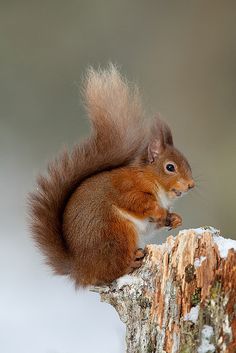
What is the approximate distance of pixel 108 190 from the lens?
186 cm

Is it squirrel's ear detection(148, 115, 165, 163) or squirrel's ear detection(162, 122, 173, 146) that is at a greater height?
squirrel's ear detection(162, 122, 173, 146)

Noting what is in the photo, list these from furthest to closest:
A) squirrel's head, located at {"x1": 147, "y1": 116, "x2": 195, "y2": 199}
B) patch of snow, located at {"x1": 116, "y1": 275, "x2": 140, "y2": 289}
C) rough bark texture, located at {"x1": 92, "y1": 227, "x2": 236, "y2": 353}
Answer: squirrel's head, located at {"x1": 147, "y1": 116, "x2": 195, "y2": 199} → patch of snow, located at {"x1": 116, "y1": 275, "x2": 140, "y2": 289} → rough bark texture, located at {"x1": 92, "y1": 227, "x2": 236, "y2": 353}

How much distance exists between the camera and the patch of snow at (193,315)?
1.59 metres

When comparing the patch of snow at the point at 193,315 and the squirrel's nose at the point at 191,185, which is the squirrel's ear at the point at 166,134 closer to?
the squirrel's nose at the point at 191,185

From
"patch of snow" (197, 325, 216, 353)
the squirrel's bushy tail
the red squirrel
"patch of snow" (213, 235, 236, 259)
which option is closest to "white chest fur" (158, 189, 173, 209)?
the red squirrel

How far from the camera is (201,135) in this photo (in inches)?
139

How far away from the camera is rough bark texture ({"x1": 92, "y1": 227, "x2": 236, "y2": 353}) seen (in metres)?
1.56

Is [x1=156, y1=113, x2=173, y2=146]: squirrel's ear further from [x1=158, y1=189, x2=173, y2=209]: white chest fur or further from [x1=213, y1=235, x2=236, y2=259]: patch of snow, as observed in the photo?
[x1=213, y1=235, x2=236, y2=259]: patch of snow

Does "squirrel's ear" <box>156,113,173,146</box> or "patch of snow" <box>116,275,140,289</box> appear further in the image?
"squirrel's ear" <box>156,113,173,146</box>

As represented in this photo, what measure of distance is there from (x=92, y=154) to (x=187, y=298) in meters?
0.46

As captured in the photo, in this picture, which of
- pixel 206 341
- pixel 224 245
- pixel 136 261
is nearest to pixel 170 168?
pixel 136 261

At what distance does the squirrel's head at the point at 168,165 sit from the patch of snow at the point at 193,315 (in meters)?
0.39

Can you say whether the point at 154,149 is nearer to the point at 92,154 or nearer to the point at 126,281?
the point at 92,154

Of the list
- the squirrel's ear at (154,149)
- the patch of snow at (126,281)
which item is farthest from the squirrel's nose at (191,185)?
the patch of snow at (126,281)
